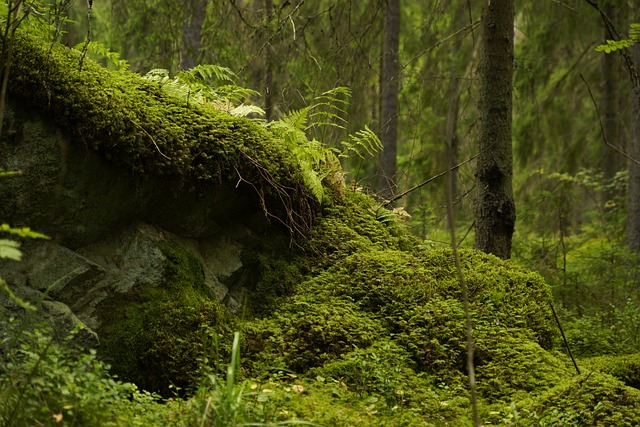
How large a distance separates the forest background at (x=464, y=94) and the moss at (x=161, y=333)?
2.60m

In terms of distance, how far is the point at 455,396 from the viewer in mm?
3885

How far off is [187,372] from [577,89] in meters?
13.0

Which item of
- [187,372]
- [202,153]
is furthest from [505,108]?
[187,372]

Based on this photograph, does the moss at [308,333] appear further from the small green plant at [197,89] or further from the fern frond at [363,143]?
the small green plant at [197,89]

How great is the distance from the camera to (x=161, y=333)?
3979mm

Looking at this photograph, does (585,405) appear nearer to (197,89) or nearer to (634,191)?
(197,89)

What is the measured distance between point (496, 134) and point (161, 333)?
360 centimetres

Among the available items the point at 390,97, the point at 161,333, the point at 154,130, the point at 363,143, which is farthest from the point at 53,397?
the point at 390,97

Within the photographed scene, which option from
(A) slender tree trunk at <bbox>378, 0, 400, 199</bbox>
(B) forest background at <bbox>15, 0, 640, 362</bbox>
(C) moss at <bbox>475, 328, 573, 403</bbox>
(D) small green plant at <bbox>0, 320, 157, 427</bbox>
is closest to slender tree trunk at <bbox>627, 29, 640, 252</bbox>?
(B) forest background at <bbox>15, 0, 640, 362</bbox>

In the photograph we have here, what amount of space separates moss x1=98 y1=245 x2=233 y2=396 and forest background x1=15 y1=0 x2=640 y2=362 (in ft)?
8.53

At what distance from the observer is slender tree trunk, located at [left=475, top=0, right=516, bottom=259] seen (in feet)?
19.3

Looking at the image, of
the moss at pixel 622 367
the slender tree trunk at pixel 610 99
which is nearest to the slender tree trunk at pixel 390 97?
the slender tree trunk at pixel 610 99

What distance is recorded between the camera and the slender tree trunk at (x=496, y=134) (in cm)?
588

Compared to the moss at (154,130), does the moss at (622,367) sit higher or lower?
lower
